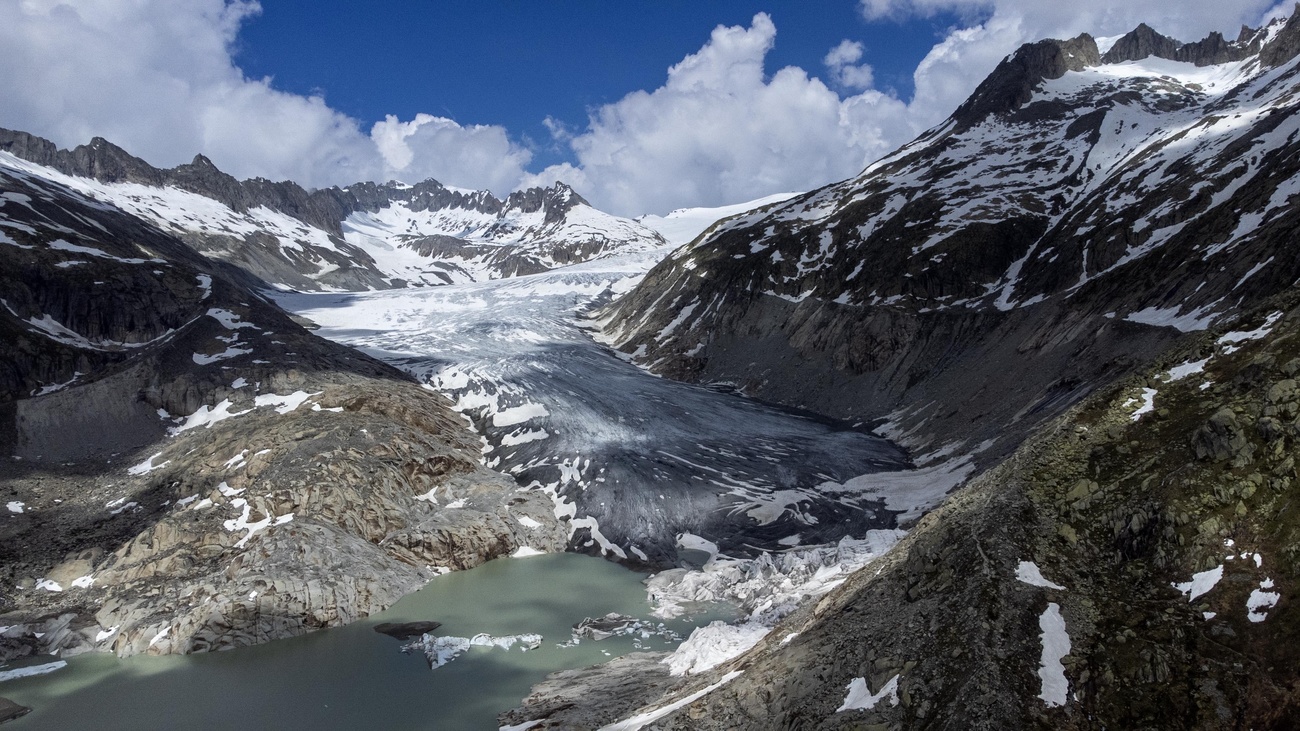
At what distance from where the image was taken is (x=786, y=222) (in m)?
80.7

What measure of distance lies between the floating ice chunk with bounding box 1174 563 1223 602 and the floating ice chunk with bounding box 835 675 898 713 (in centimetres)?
523

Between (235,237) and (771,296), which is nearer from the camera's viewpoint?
(771,296)

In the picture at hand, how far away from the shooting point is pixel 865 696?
14.3 meters

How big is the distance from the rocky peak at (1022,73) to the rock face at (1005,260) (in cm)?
37

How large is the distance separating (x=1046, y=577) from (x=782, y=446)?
32.8 metres

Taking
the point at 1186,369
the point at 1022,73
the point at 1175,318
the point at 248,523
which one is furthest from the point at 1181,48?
the point at 248,523

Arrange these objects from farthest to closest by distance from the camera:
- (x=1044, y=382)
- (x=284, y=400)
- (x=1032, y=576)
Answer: (x=284, y=400) → (x=1044, y=382) → (x=1032, y=576)

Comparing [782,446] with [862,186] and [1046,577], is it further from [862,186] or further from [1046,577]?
[862,186]

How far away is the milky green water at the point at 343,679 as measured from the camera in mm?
22562

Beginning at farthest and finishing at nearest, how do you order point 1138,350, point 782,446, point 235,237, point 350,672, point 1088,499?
point 235,237
point 782,446
point 1138,350
point 350,672
point 1088,499

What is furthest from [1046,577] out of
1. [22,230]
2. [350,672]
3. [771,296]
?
[22,230]

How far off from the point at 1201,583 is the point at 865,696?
618 cm

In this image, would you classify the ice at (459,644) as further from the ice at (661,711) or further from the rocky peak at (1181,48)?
the rocky peak at (1181,48)

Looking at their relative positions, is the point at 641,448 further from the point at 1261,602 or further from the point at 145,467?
the point at 1261,602
